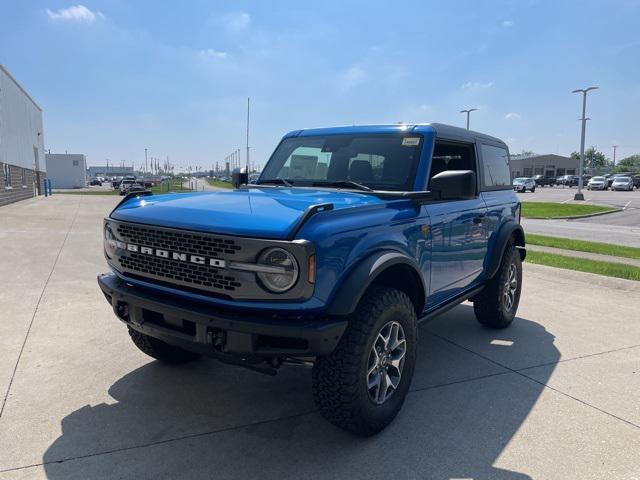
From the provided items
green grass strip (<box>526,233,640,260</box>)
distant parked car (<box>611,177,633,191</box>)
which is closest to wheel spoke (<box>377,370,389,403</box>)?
green grass strip (<box>526,233,640,260</box>)

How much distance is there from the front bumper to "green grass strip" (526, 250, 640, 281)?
715cm

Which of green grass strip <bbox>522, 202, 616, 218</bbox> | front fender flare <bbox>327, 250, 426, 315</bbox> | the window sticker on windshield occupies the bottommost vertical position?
green grass strip <bbox>522, 202, 616, 218</bbox>

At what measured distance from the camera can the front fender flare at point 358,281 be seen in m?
2.63

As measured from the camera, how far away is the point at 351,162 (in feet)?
13.2

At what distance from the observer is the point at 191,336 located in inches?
108

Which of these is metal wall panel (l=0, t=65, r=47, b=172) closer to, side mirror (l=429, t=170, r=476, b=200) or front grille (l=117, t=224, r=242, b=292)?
front grille (l=117, t=224, r=242, b=292)

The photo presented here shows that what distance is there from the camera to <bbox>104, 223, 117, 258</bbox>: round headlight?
11.1ft

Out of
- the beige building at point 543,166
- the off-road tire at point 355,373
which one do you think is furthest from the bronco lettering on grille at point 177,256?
the beige building at point 543,166

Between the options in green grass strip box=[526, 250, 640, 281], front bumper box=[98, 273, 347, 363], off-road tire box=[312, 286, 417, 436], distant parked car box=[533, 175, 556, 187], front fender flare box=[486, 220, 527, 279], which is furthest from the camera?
distant parked car box=[533, 175, 556, 187]

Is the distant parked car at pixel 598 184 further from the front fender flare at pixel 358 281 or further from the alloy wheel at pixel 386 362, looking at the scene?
the front fender flare at pixel 358 281

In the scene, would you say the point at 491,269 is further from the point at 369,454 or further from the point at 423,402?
the point at 369,454

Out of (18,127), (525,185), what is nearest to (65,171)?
(18,127)

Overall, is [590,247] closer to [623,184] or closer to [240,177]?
[240,177]

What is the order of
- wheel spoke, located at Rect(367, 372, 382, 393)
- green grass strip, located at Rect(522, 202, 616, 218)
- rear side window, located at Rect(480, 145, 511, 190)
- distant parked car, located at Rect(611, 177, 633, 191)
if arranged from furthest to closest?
1. distant parked car, located at Rect(611, 177, 633, 191)
2. green grass strip, located at Rect(522, 202, 616, 218)
3. rear side window, located at Rect(480, 145, 511, 190)
4. wheel spoke, located at Rect(367, 372, 382, 393)
